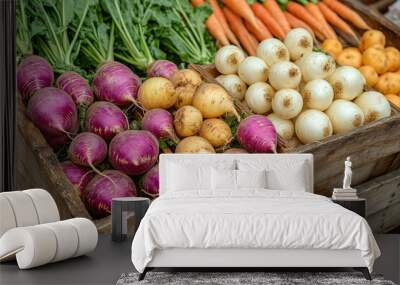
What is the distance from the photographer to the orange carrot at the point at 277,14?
4.98 metres

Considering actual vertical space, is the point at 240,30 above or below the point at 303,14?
below

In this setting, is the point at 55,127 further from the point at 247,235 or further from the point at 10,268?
the point at 247,235

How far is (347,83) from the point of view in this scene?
15.4ft

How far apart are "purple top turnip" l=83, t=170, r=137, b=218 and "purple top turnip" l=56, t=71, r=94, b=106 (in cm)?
49

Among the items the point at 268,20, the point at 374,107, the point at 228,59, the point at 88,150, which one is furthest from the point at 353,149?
the point at 88,150

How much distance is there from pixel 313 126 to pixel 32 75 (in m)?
1.81

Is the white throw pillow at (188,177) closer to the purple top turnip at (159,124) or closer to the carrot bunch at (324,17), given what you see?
the purple top turnip at (159,124)

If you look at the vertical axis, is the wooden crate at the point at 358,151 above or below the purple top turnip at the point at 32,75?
below

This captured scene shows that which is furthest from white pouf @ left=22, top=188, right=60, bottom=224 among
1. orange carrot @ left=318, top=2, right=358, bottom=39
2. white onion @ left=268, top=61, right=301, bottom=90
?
orange carrot @ left=318, top=2, right=358, bottom=39

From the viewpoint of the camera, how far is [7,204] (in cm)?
384

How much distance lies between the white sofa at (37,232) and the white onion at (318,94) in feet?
5.25

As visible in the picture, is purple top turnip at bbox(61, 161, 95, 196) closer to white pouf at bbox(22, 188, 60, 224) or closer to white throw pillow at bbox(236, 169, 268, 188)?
white pouf at bbox(22, 188, 60, 224)

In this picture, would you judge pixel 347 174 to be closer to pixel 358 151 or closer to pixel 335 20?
pixel 358 151

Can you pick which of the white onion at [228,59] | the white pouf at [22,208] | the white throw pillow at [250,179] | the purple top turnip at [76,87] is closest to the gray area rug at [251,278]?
the white pouf at [22,208]
